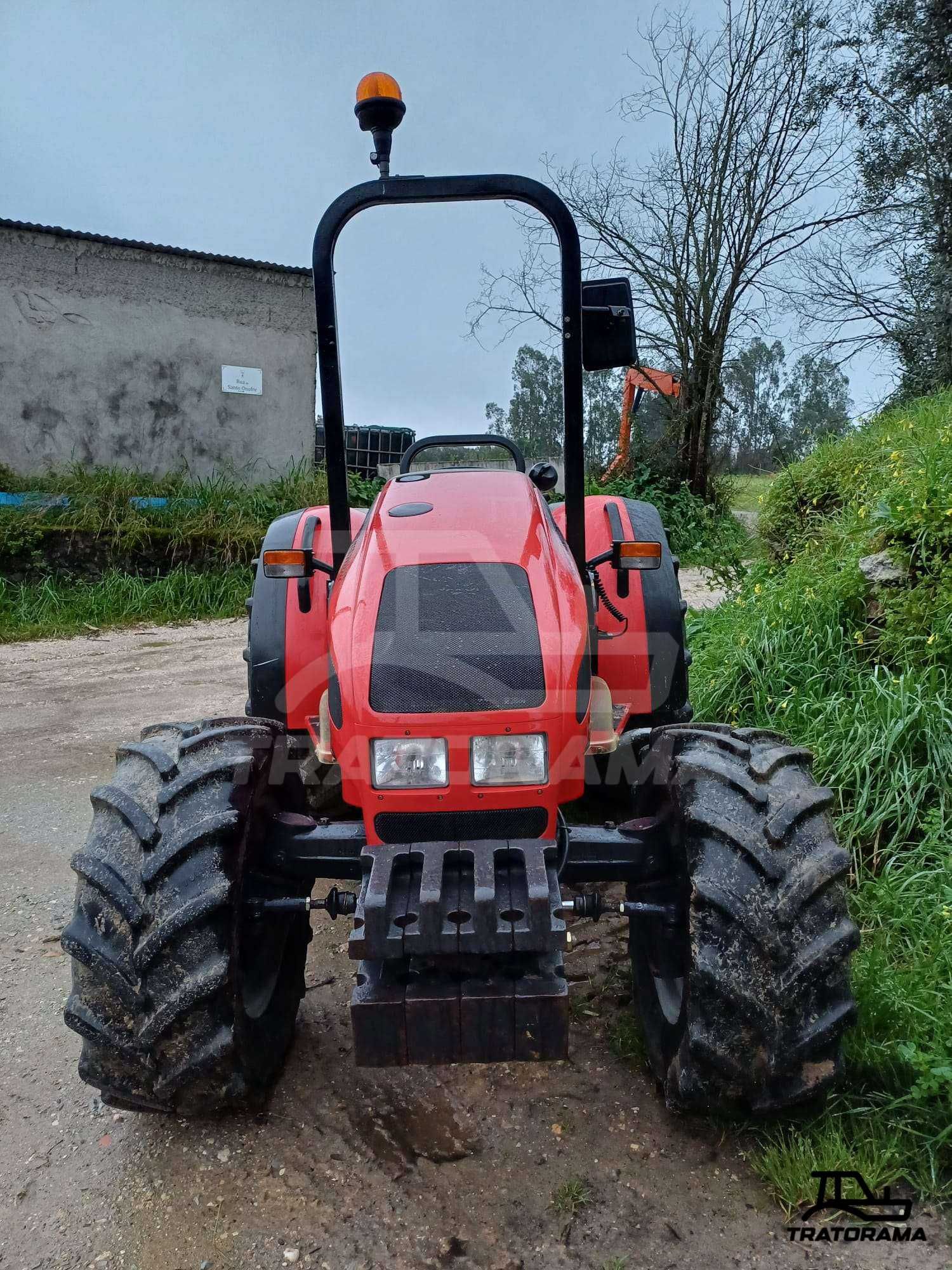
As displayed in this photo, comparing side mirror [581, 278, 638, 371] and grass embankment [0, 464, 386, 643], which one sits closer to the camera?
side mirror [581, 278, 638, 371]

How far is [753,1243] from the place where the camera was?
192 cm

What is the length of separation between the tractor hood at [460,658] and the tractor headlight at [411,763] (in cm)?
1

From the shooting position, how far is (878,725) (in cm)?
334

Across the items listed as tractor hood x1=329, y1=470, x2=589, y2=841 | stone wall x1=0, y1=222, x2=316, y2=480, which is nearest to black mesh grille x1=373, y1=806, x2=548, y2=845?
tractor hood x1=329, y1=470, x2=589, y2=841

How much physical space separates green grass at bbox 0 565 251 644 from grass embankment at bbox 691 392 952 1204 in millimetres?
5681

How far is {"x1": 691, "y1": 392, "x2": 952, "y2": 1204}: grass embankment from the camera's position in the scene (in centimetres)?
213

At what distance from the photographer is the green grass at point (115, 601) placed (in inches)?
333

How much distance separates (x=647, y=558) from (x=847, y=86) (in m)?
10.5

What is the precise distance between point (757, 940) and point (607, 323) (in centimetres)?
156

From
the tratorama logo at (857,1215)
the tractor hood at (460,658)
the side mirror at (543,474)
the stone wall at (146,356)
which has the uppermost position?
the stone wall at (146,356)

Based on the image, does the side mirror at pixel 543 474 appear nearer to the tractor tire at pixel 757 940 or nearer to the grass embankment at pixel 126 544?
the tractor tire at pixel 757 940

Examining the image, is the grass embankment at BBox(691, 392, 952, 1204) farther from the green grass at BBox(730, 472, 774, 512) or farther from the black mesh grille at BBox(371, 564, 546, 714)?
the green grass at BBox(730, 472, 774, 512)

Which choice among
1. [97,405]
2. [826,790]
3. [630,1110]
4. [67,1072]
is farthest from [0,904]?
[97,405]

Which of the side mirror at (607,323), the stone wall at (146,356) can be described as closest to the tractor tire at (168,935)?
the side mirror at (607,323)
